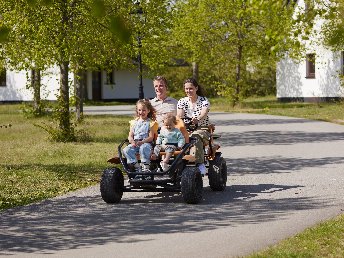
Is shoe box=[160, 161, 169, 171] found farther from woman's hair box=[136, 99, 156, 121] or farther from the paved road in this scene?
woman's hair box=[136, 99, 156, 121]

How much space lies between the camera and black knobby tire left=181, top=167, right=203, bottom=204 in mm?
11133

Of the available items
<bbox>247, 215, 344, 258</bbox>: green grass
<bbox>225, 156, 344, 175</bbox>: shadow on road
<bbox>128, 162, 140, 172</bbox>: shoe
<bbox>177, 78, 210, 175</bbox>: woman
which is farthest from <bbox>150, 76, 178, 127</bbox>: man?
<bbox>247, 215, 344, 258</bbox>: green grass

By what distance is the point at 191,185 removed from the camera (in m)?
11.1

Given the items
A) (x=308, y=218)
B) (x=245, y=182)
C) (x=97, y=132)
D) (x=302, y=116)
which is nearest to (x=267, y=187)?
(x=245, y=182)

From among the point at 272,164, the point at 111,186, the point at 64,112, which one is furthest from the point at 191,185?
the point at 64,112

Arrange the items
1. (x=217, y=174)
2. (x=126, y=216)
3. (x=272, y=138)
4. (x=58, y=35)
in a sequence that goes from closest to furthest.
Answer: (x=126, y=216) → (x=217, y=174) → (x=58, y=35) → (x=272, y=138)

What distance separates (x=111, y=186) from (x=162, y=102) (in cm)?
189

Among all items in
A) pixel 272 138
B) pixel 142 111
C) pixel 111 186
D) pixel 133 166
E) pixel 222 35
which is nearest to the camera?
pixel 111 186

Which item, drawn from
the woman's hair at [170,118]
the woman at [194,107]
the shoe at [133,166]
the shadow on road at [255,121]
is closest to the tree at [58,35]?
the woman at [194,107]

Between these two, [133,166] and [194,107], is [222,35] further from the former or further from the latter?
[133,166]

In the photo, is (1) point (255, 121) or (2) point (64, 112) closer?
(2) point (64, 112)

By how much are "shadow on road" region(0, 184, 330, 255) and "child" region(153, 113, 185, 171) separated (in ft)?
2.20

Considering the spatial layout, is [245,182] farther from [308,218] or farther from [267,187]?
[308,218]

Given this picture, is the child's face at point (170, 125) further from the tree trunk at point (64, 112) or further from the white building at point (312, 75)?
the white building at point (312, 75)
